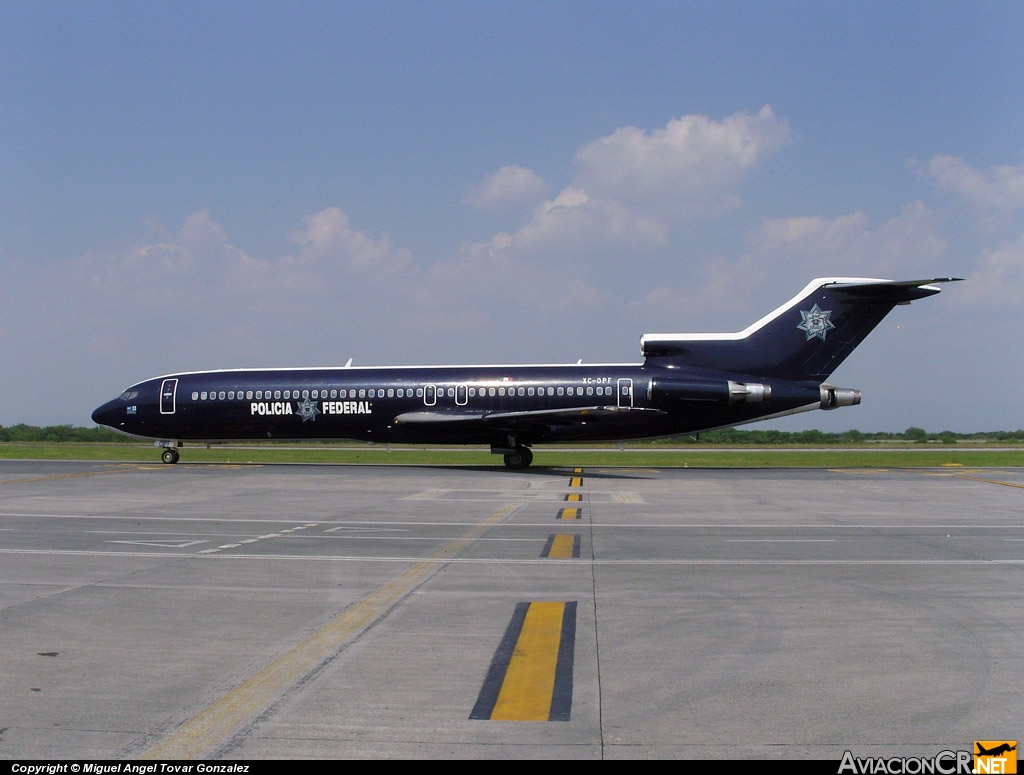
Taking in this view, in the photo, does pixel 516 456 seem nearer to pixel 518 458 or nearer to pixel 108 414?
pixel 518 458

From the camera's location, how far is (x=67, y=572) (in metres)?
11.5

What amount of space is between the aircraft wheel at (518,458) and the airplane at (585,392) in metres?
0.05

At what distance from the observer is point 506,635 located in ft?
27.2

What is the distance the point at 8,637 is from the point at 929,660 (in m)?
7.82

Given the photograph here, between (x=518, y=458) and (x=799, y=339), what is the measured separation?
11646 millimetres

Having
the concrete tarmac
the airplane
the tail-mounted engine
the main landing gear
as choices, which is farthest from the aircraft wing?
the concrete tarmac

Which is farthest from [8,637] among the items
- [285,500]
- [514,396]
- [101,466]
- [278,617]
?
[101,466]

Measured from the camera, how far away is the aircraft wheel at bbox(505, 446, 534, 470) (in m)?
35.8

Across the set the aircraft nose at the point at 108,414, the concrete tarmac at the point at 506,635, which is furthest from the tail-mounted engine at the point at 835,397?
the aircraft nose at the point at 108,414

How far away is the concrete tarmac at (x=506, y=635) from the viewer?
18.5 feet

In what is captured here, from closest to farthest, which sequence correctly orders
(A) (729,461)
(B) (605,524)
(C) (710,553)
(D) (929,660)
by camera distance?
(D) (929,660) < (C) (710,553) < (B) (605,524) < (A) (729,461)

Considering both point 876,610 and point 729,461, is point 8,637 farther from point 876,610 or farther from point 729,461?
point 729,461

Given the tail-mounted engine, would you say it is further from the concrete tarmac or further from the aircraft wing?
the concrete tarmac

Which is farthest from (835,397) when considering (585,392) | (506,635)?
(506,635)
